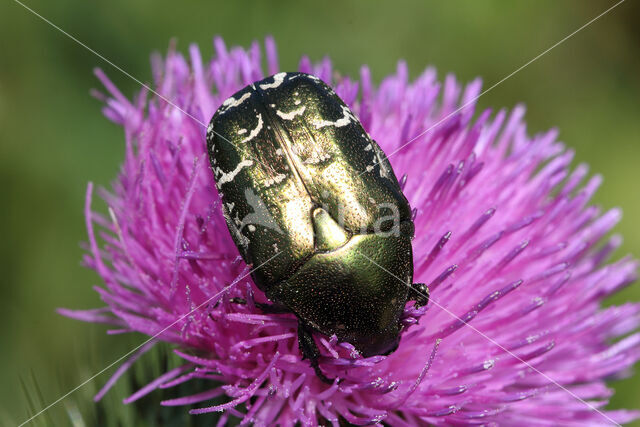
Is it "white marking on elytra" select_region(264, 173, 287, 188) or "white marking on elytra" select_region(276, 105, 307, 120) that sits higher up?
"white marking on elytra" select_region(276, 105, 307, 120)

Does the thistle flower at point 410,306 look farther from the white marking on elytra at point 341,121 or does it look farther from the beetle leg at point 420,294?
the white marking on elytra at point 341,121

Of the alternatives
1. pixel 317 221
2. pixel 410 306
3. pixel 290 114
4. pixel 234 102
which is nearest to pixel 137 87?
pixel 234 102

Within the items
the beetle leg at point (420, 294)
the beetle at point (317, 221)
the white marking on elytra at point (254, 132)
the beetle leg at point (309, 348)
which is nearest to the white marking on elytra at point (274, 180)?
the beetle at point (317, 221)

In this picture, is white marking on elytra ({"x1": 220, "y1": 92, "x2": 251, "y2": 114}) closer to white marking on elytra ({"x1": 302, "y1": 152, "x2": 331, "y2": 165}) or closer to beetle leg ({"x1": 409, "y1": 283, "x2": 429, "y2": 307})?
white marking on elytra ({"x1": 302, "y1": 152, "x2": 331, "y2": 165})

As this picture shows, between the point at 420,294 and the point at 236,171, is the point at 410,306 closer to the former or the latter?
the point at 420,294

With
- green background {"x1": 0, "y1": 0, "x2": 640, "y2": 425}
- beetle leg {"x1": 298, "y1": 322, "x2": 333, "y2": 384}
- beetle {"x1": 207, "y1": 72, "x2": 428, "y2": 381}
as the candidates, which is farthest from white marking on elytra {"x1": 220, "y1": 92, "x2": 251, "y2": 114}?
green background {"x1": 0, "y1": 0, "x2": 640, "y2": 425}

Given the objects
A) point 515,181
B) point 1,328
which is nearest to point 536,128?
point 515,181

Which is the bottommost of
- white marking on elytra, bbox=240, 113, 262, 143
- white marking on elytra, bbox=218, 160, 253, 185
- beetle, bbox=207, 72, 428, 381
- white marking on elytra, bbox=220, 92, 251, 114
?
beetle, bbox=207, 72, 428, 381
